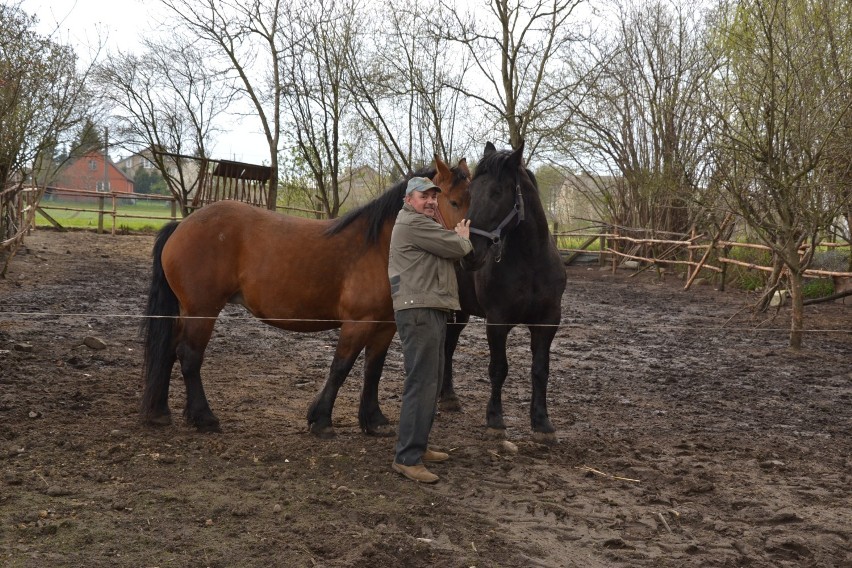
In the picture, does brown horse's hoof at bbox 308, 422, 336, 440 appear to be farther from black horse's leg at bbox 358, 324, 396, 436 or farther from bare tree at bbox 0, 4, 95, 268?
bare tree at bbox 0, 4, 95, 268

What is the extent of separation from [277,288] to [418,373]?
1.39 m

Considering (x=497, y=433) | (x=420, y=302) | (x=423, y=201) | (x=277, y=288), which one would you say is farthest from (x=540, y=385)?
(x=277, y=288)

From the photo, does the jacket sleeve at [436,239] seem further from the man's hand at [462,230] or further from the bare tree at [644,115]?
the bare tree at [644,115]

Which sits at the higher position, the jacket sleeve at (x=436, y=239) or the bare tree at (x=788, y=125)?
the bare tree at (x=788, y=125)

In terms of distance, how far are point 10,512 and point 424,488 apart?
6.60ft

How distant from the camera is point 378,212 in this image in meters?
5.17

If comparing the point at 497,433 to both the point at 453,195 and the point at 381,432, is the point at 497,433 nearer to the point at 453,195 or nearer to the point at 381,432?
the point at 381,432

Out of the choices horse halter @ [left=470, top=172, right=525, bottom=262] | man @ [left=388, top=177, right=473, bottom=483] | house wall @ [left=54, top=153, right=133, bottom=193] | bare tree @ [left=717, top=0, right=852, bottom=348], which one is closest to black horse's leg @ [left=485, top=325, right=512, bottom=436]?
horse halter @ [left=470, top=172, right=525, bottom=262]

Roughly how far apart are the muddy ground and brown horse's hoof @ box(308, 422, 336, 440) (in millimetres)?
43

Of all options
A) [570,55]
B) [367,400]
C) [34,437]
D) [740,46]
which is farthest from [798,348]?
[570,55]

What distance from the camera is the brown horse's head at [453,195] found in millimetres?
4781

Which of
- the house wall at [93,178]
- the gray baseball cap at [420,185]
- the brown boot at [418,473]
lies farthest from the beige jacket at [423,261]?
the house wall at [93,178]

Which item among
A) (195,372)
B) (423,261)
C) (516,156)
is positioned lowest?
(195,372)

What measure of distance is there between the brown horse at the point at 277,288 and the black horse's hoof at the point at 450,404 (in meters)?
1.02
